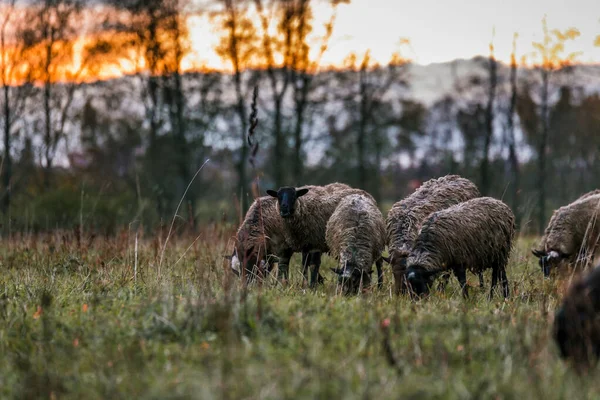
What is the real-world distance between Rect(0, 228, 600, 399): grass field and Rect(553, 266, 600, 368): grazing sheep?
12 centimetres

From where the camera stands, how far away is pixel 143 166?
1204 inches

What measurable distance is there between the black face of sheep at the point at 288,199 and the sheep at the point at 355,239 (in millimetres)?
645

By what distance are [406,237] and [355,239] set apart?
0.70 metres

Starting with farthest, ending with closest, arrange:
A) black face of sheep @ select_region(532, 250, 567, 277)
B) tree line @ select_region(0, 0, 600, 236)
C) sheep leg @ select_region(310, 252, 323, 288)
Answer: tree line @ select_region(0, 0, 600, 236) → black face of sheep @ select_region(532, 250, 567, 277) → sheep leg @ select_region(310, 252, 323, 288)

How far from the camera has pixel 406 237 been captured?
28.0 ft

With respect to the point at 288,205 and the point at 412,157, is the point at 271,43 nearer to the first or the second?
the point at 288,205

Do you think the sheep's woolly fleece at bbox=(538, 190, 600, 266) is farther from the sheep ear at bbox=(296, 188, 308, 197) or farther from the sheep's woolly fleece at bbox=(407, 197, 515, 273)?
the sheep ear at bbox=(296, 188, 308, 197)

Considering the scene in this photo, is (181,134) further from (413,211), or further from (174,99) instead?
(413,211)

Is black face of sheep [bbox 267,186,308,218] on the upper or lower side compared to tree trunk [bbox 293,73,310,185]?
lower

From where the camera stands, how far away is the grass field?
383cm

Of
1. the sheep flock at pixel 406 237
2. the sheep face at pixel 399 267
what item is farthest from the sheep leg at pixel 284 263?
the sheep face at pixel 399 267

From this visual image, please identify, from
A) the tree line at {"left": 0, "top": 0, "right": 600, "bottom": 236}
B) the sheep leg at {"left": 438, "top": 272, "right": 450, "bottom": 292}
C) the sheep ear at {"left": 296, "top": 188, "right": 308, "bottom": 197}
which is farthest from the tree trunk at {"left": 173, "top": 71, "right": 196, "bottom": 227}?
the sheep leg at {"left": 438, "top": 272, "right": 450, "bottom": 292}

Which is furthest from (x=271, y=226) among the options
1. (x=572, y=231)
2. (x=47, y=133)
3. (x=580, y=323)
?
(x=47, y=133)

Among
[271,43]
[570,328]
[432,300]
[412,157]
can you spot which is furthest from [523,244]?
[412,157]
